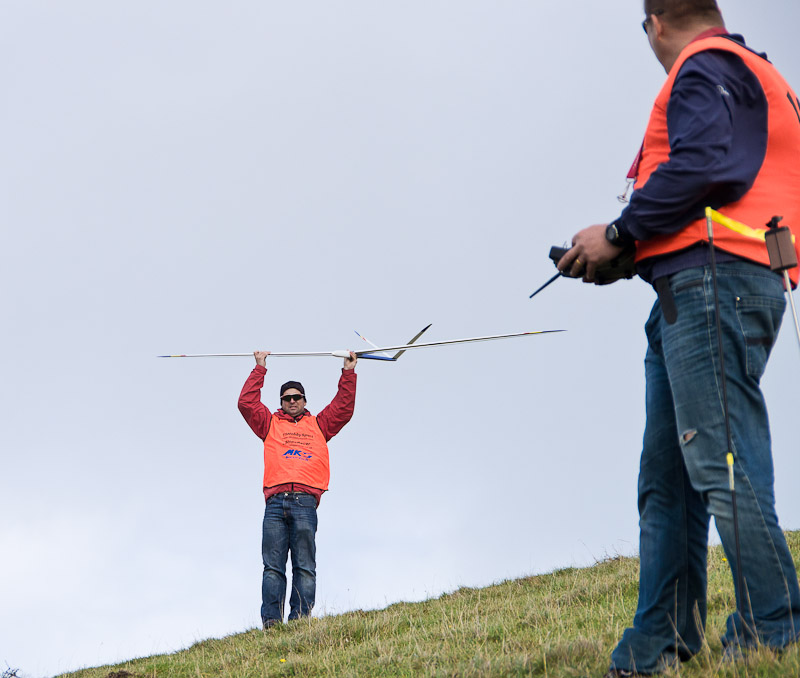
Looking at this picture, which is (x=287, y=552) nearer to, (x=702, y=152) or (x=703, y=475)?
(x=703, y=475)

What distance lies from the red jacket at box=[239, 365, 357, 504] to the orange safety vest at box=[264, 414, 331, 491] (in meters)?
0.08

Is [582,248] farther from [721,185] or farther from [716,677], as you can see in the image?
[716,677]

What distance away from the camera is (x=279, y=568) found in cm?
876

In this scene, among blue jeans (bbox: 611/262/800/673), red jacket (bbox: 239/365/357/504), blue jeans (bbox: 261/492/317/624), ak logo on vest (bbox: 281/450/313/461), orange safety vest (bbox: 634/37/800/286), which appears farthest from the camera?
red jacket (bbox: 239/365/357/504)

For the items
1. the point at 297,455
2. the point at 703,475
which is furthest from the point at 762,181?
the point at 297,455

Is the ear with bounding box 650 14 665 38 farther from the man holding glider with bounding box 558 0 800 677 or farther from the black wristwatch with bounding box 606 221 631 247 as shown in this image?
the black wristwatch with bounding box 606 221 631 247

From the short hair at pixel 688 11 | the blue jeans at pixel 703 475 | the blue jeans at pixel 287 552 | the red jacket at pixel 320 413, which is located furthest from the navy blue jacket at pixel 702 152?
the red jacket at pixel 320 413

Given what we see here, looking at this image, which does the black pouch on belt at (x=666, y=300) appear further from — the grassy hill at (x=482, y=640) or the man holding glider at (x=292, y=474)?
the man holding glider at (x=292, y=474)

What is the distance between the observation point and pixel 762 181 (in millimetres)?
3158

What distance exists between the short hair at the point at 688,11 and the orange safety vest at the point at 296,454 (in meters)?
6.66

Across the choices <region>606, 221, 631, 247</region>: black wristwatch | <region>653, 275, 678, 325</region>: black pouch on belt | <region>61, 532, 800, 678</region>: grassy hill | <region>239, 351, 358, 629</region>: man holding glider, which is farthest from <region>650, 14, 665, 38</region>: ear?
<region>239, 351, 358, 629</region>: man holding glider

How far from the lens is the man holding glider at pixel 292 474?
28.6 feet

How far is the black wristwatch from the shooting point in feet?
10.4

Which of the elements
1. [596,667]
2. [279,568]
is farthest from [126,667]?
[596,667]
